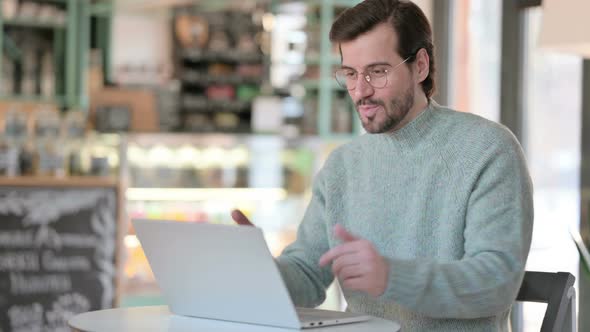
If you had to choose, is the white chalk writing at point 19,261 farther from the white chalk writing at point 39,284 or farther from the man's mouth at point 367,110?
the man's mouth at point 367,110

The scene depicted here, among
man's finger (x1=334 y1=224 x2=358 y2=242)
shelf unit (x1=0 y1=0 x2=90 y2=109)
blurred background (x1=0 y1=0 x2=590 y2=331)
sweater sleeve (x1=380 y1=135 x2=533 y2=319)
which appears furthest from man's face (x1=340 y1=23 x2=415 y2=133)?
shelf unit (x1=0 y1=0 x2=90 y2=109)

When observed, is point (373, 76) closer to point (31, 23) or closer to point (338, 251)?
point (338, 251)

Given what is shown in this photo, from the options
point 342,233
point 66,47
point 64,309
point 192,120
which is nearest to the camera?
point 342,233

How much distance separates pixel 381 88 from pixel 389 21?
0.16 metres

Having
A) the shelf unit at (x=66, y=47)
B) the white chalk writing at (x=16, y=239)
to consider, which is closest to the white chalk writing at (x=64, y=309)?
the white chalk writing at (x=16, y=239)

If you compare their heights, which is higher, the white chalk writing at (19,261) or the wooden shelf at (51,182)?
the wooden shelf at (51,182)

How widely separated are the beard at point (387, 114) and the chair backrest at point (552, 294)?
43 cm

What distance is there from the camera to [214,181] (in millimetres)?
6484

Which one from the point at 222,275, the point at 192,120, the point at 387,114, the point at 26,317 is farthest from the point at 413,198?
the point at 192,120

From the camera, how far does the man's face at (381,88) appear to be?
2.09m

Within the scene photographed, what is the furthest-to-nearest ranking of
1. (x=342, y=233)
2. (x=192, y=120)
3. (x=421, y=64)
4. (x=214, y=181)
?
1. (x=192, y=120)
2. (x=214, y=181)
3. (x=421, y=64)
4. (x=342, y=233)

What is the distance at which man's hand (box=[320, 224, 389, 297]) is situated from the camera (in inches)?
68.5

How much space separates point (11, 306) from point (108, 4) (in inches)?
148

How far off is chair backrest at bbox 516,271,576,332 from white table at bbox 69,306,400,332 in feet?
1.20
